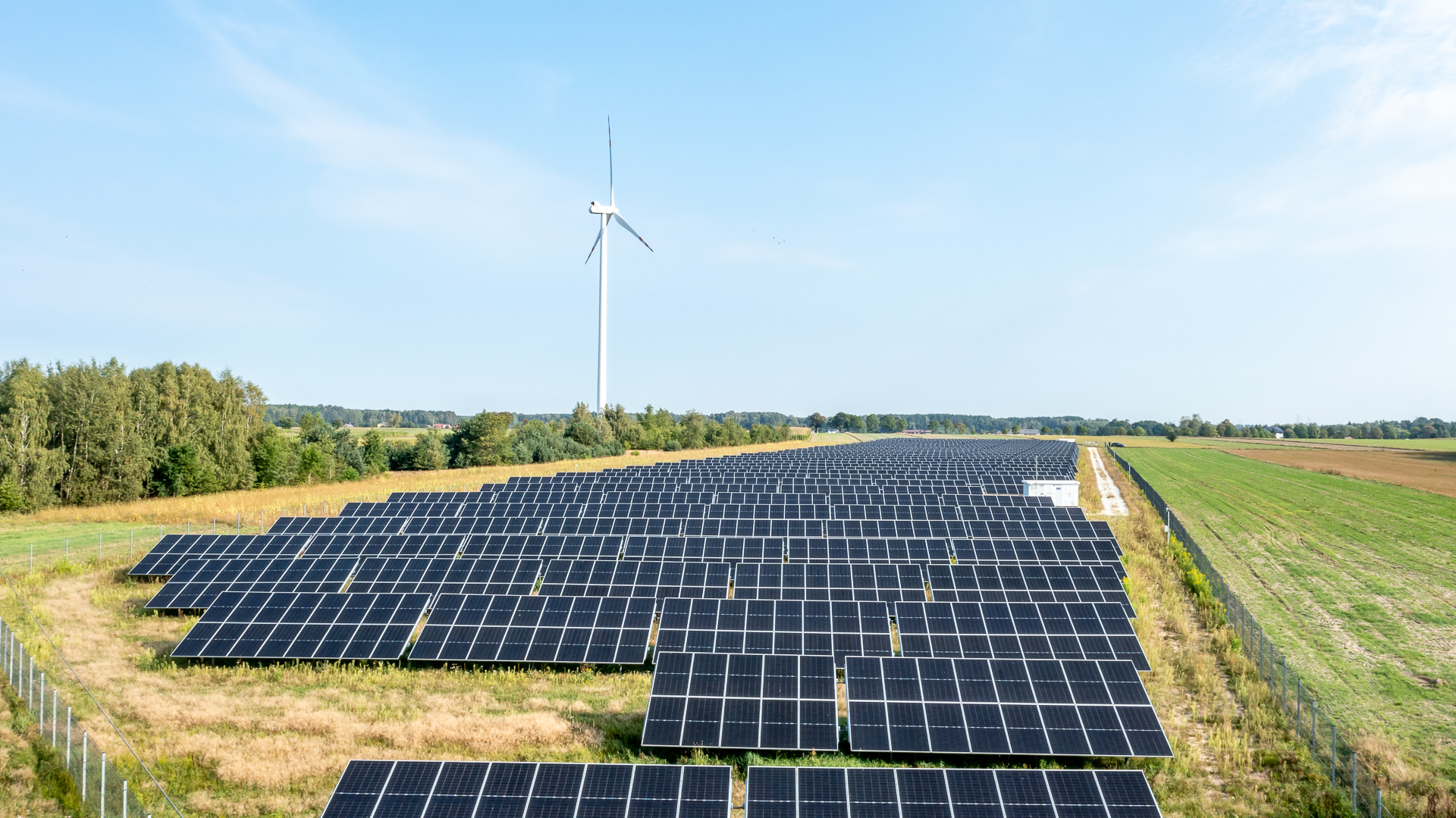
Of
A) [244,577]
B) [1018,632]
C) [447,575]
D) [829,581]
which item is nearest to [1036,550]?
[829,581]

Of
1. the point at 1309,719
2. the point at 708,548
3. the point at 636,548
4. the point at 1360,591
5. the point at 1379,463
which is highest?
the point at 1379,463

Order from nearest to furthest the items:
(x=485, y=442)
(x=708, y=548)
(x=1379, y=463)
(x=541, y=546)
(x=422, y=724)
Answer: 1. (x=422, y=724)
2. (x=708, y=548)
3. (x=541, y=546)
4. (x=485, y=442)
5. (x=1379, y=463)

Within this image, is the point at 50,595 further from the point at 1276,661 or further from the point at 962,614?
the point at 1276,661

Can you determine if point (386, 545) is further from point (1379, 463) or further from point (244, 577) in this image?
point (1379, 463)

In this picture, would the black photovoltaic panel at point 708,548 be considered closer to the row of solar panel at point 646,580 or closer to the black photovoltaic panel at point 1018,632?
the row of solar panel at point 646,580

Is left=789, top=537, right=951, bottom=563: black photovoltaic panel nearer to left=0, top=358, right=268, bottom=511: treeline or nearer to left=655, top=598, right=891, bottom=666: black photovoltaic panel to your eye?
left=655, top=598, right=891, bottom=666: black photovoltaic panel

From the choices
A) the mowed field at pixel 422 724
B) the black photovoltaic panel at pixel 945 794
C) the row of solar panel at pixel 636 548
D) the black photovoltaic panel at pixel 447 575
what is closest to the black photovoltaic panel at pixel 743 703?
the mowed field at pixel 422 724
